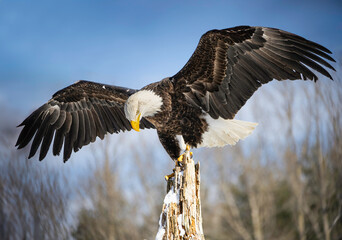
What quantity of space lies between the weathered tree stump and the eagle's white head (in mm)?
885

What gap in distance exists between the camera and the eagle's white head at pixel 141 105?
4586 mm

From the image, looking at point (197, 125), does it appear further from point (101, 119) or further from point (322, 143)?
point (322, 143)

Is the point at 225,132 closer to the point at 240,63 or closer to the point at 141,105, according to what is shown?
the point at 240,63

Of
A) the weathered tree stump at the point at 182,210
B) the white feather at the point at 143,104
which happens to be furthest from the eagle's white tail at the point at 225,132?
the weathered tree stump at the point at 182,210

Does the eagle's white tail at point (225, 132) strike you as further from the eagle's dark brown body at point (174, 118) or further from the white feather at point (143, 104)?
the white feather at point (143, 104)

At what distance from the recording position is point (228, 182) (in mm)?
17094

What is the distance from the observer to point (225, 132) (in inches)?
Result: 207

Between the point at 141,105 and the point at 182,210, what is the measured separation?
1.37 metres

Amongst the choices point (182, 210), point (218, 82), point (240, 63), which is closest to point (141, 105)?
point (218, 82)

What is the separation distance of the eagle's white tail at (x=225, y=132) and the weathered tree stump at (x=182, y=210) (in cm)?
104

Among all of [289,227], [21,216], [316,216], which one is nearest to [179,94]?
[21,216]

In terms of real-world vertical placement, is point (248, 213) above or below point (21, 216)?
below

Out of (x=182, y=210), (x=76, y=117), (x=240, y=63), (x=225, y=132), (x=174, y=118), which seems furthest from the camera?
(x=76, y=117)

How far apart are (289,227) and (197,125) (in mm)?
13917
